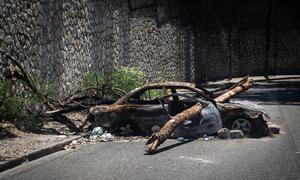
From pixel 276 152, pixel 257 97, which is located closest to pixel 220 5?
pixel 257 97

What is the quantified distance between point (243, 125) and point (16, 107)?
17.6ft

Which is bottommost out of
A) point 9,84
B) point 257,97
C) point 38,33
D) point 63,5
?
point 257,97

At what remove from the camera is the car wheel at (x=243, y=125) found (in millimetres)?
10445

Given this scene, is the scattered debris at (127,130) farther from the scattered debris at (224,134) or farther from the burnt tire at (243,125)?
the burnt tire at (243,125)

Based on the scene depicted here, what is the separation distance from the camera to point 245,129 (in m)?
10.5

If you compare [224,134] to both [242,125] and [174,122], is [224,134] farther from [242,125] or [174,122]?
[174,122]

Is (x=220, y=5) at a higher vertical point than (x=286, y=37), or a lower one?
higher

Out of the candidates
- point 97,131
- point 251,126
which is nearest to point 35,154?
point 97,131

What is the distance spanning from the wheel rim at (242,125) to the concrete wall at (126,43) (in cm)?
591

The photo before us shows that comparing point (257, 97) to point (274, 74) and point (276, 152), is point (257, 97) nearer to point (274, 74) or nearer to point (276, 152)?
point (276, 152)

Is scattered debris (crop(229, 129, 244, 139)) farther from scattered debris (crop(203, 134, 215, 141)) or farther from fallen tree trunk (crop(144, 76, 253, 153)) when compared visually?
fallen tree trunk (crop(144, 76, 253, 153))

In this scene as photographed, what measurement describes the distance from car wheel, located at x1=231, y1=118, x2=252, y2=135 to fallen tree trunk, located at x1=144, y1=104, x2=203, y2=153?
0.88 m

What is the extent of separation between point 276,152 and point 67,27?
355 inches

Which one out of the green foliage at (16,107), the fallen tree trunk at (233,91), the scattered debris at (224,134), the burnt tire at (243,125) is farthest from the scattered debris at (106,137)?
the burnt tire at (243,125)
